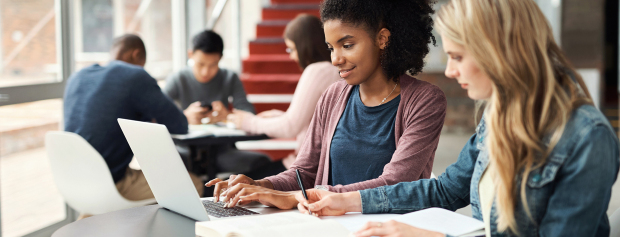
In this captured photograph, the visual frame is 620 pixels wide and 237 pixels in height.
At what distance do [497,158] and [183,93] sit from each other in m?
3.08

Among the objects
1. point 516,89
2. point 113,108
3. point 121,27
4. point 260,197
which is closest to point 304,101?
point 113,108

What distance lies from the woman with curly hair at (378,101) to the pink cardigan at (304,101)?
0.75 metres

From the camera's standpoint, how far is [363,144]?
1.55 m

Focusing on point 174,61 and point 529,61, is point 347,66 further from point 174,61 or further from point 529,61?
point 174,61

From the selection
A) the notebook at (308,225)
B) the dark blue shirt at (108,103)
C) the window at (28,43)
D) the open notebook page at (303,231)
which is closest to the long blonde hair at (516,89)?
the notebook at (308,225)

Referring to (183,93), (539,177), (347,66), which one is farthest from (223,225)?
(183,93)

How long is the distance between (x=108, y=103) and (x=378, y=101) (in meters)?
1.40

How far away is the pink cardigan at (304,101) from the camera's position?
7.86 feet

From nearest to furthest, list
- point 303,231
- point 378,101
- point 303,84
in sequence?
point 303,231 → point 378,101 → point 303,84

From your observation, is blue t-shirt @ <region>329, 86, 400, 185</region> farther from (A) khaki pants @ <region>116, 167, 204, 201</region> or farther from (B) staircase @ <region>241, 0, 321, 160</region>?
(B) staircase @ <region>241, 0, 321, 160</region>

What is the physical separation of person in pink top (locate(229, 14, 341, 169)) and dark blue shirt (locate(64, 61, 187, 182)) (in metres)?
0.56

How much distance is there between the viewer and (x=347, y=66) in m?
1.54

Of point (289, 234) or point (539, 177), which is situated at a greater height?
point (539, 177)

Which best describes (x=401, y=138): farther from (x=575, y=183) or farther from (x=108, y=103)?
(x=108, y=103)
